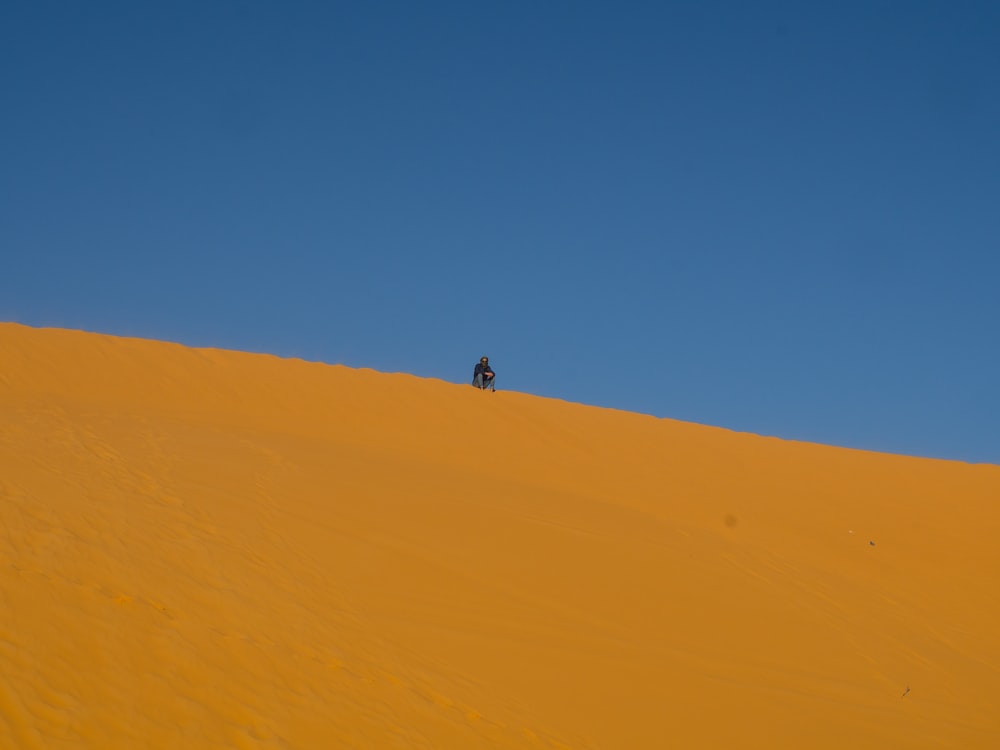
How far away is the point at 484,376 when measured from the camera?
61.6ft

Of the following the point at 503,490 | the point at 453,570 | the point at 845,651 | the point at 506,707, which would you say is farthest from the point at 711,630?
the point at 503,490

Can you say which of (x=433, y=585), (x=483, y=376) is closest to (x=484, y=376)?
(x=483, y=376)

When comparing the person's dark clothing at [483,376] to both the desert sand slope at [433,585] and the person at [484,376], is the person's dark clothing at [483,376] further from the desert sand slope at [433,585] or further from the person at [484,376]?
the desert sand slope at [433,585]

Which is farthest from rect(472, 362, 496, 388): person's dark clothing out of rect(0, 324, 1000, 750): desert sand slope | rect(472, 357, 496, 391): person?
rect(0, 324, 1000, 750): desert sand slope

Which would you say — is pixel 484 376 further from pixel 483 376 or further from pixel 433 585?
pixel 433 585

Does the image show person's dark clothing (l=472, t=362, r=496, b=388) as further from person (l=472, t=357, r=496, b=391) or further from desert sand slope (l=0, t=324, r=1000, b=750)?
desert sand slope (l=0, t=324, r=1000, b=750)

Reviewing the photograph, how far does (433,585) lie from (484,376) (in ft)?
37.5

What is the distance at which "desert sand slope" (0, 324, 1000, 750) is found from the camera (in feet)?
16.3

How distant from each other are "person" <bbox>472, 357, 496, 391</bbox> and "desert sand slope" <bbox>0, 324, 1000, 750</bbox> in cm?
285

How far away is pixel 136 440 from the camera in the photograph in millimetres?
10133

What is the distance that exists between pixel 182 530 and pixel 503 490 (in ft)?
17.2

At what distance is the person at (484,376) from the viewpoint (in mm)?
18734

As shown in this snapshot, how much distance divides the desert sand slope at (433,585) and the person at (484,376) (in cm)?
285

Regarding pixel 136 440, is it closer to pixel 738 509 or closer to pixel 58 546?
pixel 58 546
